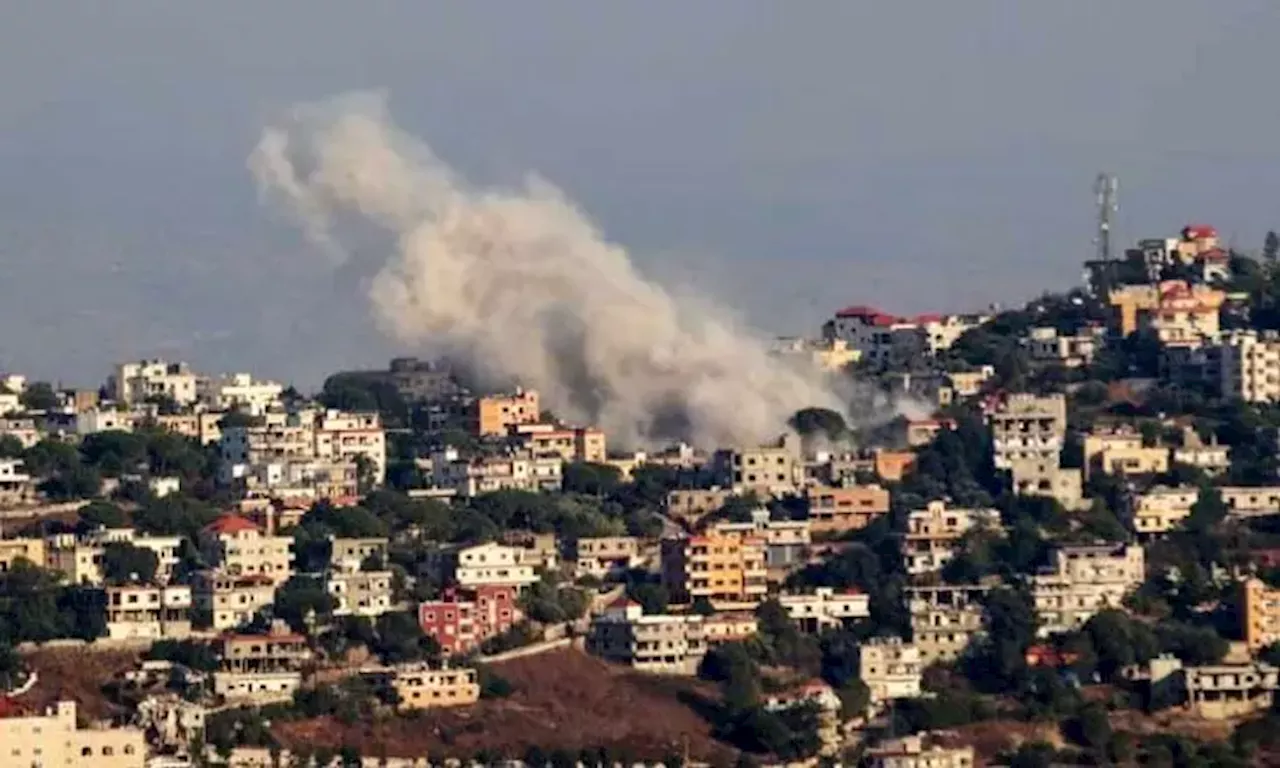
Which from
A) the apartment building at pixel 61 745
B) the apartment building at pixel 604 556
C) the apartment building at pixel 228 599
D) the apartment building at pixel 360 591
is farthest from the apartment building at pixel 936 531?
the apartment building at pixel 61 745

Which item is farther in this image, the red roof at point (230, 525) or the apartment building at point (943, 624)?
the red roof at point (230, 525)

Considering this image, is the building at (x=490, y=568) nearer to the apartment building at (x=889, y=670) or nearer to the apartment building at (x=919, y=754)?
the apartment building at (x=889, y=670)

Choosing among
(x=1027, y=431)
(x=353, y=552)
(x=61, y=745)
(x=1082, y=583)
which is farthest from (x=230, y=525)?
(x=61, y=745)

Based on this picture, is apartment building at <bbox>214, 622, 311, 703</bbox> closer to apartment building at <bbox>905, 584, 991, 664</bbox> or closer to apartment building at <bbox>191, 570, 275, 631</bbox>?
apartment building at <bbox>191, 570, 275, 631</bbox>

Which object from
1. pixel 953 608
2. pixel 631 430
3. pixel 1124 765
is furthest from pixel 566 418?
pixel 1124 765

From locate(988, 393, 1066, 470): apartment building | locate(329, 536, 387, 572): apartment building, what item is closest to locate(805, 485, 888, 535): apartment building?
locate(988, 393, 1066, 470): apartment building

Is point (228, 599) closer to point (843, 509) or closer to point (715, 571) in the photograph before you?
point (715, 571)
